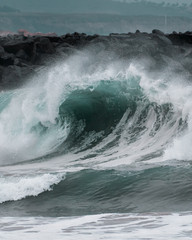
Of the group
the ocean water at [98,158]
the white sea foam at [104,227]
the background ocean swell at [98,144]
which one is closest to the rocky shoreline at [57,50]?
the ocean water at [98,158]

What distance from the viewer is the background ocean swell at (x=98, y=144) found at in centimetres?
893

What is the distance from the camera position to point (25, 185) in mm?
9547

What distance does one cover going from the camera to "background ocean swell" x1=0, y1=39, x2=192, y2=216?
29.3ft

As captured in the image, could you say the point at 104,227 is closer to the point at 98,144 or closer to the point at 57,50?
the point at 98,144

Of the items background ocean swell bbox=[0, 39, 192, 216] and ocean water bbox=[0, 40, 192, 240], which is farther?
background ocean swell bbox=[0, 39, 192, 216]

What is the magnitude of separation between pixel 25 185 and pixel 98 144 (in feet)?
13.3

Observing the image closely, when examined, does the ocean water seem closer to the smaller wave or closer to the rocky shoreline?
the smaller wave

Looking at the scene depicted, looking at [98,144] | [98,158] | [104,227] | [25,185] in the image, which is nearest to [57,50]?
[98,144]

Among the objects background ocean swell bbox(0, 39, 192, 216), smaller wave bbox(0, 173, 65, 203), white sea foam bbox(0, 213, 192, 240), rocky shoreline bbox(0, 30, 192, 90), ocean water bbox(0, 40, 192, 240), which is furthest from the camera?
rocky shoreline bbox(0, 30, 192, 90)

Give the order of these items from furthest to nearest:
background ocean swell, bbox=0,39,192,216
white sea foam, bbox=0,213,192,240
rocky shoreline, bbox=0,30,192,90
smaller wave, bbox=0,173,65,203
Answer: rocky shoreline, bbox=0,30,192,90 < smaller wave, bbox=0,173,65,203 < background ocean swell, bbox=0,39,192,216 < white sea foam, bbox=0,213,192,240

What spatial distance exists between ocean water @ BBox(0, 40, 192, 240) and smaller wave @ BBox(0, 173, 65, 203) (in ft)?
0.05

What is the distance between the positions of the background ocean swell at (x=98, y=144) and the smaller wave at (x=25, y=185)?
0.05ft

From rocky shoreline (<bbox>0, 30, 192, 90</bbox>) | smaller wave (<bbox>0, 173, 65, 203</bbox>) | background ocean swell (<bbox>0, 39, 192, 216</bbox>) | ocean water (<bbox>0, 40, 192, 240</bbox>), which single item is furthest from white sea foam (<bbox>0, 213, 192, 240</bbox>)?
rocky shoreline (<bbox>0, 30, 192, 90</bbox>)

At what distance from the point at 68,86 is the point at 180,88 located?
2798 millimetres
